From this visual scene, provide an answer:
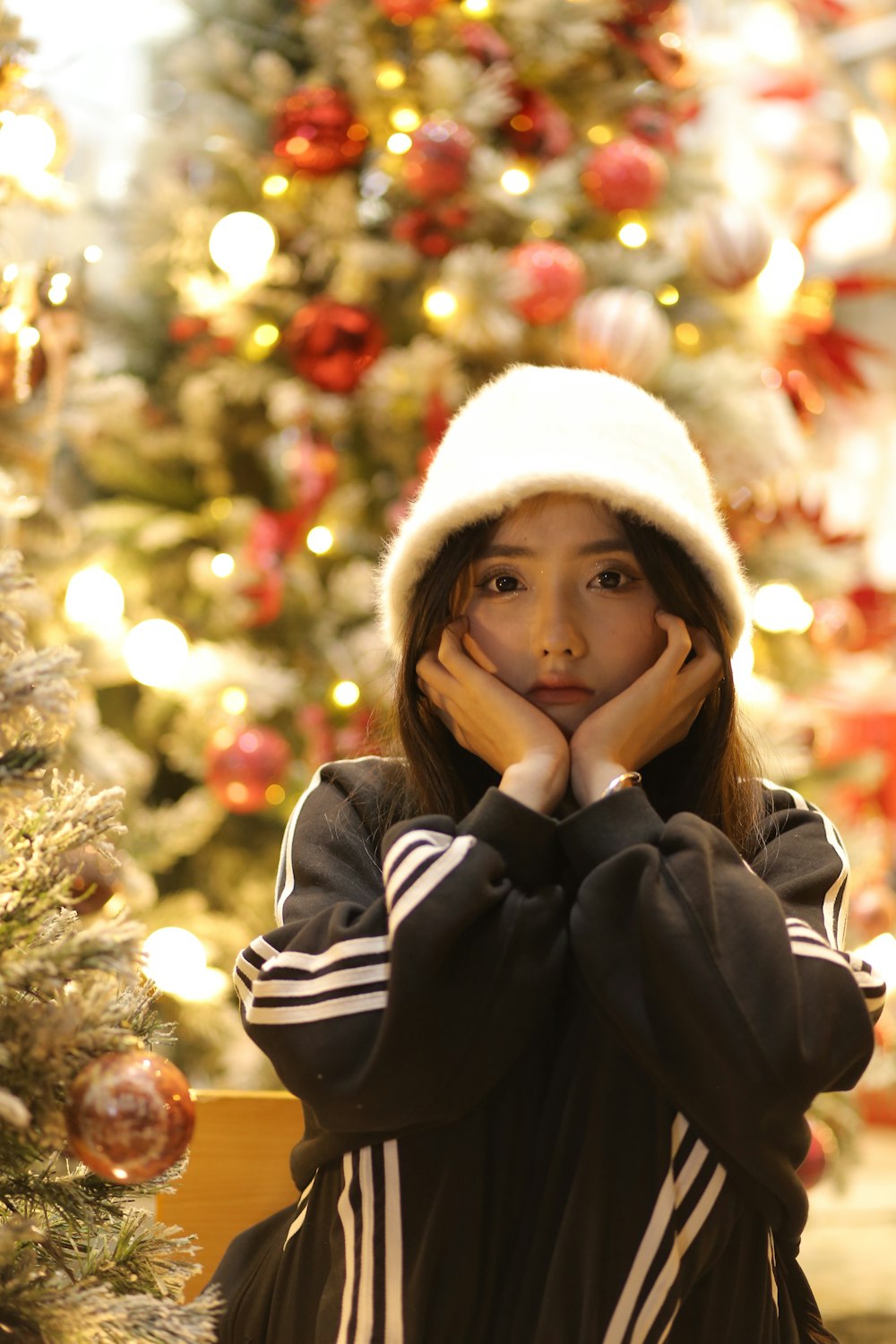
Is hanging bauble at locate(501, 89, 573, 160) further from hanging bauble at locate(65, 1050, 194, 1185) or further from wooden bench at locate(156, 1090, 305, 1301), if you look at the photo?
hanging bauble at locate(65, 1050, 194, 1185)

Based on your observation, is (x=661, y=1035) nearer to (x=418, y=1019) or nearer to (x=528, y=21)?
(x=418, y=1019)

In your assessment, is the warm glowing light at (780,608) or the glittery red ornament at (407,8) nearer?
the glittery red ornament at (407,8)

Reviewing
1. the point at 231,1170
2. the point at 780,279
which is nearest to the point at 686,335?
the point at 780,279

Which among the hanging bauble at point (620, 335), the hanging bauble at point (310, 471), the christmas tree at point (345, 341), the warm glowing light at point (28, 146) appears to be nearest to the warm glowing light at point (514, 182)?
the christmas tree at point (345, 341)

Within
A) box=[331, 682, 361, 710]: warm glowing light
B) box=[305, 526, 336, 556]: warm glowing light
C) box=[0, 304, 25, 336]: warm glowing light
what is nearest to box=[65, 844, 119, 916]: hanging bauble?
box=[0, 304, 25, 336]: warm glowing light

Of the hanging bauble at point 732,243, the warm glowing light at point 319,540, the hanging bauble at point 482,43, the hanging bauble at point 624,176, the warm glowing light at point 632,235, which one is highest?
the hanging bauble at point 482,43

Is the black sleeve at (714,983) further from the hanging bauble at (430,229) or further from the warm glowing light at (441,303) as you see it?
the hanging bauble at (430,229)

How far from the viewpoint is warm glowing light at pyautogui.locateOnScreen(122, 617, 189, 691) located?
1904mm

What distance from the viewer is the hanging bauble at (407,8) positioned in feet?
6.59

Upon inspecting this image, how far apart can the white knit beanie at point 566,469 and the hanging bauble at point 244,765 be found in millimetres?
840

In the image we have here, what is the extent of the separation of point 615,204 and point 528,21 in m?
0.32

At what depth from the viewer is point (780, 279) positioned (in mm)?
2162

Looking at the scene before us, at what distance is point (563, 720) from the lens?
3.22 ft

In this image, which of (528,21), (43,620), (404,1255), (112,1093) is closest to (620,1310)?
(404,1255)
